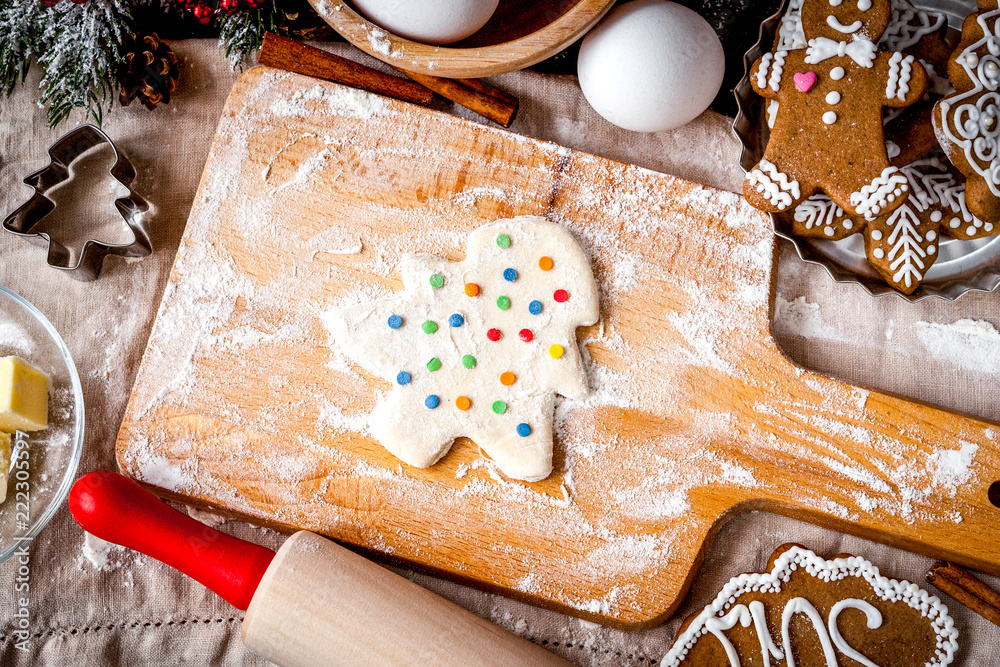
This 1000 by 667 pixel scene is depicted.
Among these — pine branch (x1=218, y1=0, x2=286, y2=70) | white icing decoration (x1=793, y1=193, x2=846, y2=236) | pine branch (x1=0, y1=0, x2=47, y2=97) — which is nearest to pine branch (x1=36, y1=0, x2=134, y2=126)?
pine branch (x1=0, y1=0, x2=47, y2=97)

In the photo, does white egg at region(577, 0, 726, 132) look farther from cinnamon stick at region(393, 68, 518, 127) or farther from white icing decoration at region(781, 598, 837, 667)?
white icing decoration at region(781, 598, 837, 667)

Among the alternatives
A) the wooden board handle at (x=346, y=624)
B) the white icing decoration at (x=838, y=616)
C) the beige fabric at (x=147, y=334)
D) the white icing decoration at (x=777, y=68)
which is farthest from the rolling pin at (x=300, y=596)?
the white icing decoration at (x=777, y=68)

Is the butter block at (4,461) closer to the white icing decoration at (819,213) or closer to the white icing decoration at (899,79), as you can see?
the white icing decoration at (819,213)

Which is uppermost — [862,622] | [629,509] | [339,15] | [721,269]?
[339,15]

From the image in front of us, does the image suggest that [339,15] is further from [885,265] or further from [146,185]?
[885,265]

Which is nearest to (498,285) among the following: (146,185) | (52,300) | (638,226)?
(638,226)

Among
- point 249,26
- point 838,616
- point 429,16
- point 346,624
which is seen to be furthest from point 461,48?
point 838,616

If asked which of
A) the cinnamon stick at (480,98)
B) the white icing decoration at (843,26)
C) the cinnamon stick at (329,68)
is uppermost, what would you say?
the white icing decoration at (843,26)
